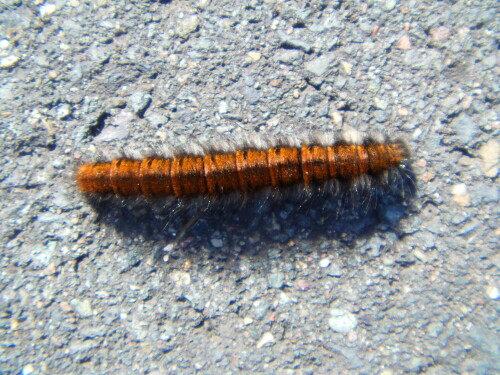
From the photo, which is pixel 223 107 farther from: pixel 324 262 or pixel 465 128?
pixel 465 128

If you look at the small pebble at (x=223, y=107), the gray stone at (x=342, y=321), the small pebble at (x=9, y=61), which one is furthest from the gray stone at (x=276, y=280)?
the small pebble at (x=9, y=61)

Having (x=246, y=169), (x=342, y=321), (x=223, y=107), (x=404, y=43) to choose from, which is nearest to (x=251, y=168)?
(x=246, y=169)

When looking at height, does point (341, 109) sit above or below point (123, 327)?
above

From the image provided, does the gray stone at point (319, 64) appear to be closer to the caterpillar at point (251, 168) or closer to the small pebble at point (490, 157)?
the caterpillar at point (251, 168)

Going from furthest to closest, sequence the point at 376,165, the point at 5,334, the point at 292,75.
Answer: the point at 292,75 < the point at 5,334 < the point at 376,165

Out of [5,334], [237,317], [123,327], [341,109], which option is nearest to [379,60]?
[341,109]

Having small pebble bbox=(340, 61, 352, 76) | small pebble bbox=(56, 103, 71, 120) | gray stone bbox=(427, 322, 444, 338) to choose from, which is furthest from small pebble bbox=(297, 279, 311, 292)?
small pebble bbox=(56, 103, 71, 120)

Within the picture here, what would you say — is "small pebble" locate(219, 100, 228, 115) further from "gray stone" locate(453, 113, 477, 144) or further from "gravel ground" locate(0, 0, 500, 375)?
"gray stone" locate(453, 113, 477, 144)

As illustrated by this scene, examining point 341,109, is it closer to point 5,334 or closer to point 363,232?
point 363,232
